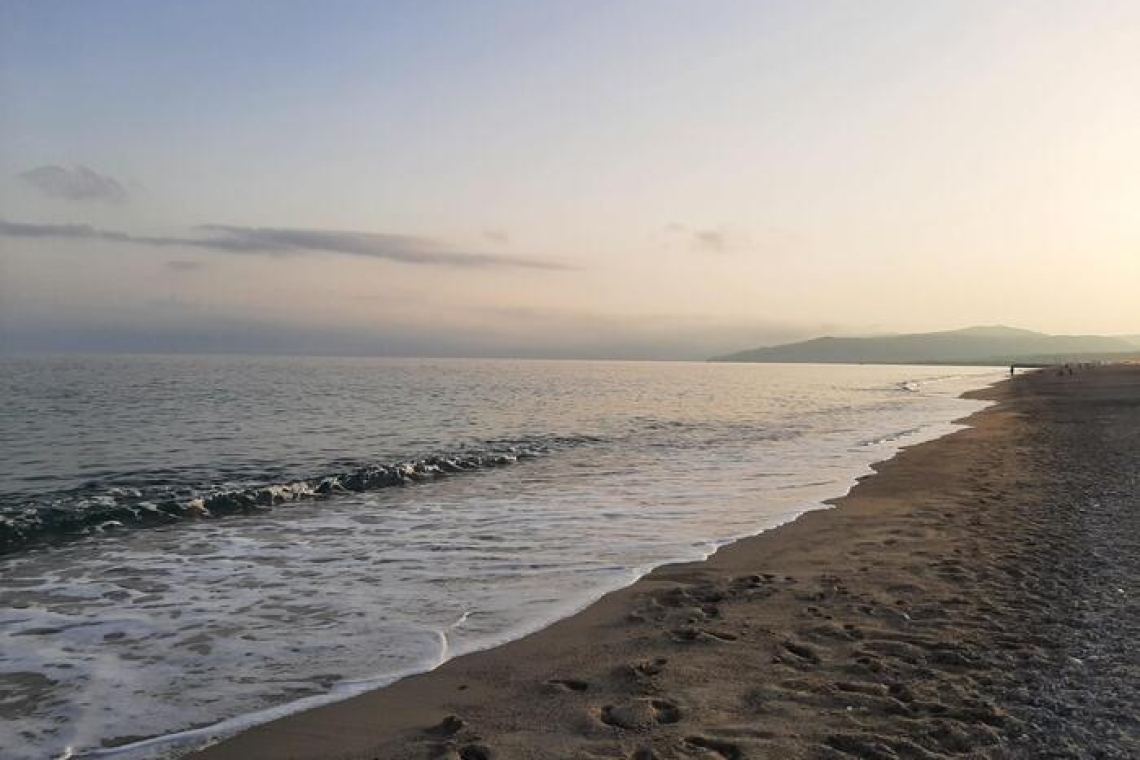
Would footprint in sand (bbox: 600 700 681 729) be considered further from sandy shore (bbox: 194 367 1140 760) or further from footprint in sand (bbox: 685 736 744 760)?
footprint in sand (bbox: 685 736 744 760)

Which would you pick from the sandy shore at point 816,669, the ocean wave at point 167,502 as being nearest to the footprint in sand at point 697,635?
the sandy shore at point 816,669

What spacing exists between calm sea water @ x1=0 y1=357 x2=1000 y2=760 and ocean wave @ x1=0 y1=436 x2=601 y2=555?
70 millimetres

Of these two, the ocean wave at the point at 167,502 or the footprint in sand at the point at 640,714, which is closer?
the footprint in sand at the point at 640,714

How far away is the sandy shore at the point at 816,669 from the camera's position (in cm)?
491

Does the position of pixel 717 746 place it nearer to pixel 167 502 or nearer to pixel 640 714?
pixel 640 714

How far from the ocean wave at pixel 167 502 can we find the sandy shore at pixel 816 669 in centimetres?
977

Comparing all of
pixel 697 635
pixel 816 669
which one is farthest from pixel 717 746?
pixel 697 635

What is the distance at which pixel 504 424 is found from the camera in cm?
3581

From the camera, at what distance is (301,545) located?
39.8 ft

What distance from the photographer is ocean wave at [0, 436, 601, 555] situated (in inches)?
527

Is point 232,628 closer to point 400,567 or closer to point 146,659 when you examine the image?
point 146,659

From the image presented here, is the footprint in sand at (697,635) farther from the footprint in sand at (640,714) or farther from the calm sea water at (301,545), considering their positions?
the footprint in sand at (640,714)

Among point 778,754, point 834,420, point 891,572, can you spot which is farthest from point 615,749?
point 834,420

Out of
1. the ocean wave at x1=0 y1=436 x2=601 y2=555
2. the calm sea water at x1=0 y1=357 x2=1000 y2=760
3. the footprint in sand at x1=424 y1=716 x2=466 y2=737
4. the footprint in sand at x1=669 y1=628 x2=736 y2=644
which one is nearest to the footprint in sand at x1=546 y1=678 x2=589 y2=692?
the footprint in sand at x1=424 y1=716 x2=466 y2=737
